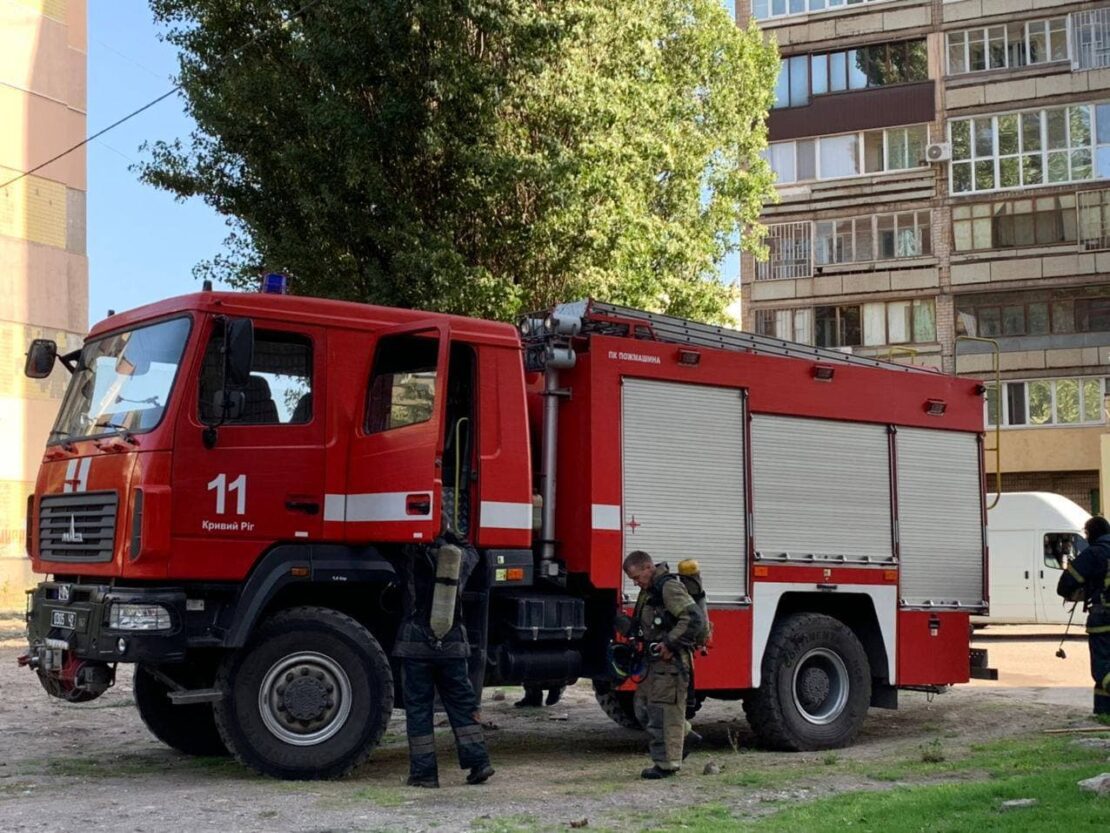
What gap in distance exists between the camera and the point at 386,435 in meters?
10.0

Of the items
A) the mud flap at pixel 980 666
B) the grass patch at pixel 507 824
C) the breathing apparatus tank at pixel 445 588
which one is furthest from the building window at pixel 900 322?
the grass patch at pixel 507 824

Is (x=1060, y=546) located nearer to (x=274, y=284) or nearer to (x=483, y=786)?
(x=483, y=786)

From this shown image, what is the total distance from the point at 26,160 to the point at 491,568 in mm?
29163

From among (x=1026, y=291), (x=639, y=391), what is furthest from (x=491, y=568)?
(x=1026, y=291)

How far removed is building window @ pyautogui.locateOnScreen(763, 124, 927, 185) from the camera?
136 ft

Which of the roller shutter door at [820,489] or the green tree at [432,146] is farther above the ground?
the green tree at [432,146]

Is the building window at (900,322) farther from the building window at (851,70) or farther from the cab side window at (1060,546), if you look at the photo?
the cab side window at (1060,546)

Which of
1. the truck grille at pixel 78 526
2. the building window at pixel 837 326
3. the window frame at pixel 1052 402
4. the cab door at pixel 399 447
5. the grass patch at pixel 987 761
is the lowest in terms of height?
the grass patch at pixel 987 761

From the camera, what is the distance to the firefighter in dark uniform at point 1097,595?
12.8 m

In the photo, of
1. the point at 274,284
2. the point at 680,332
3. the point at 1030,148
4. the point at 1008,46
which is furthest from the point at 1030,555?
the point at 274,284

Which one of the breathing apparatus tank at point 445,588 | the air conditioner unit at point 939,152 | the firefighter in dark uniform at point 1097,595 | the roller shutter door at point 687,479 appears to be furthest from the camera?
the air conditioner unit at point 939,152

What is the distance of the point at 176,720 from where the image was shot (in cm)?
1121

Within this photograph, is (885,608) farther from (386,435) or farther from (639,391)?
(386,435)

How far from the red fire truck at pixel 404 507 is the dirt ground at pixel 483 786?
0.49 meters
